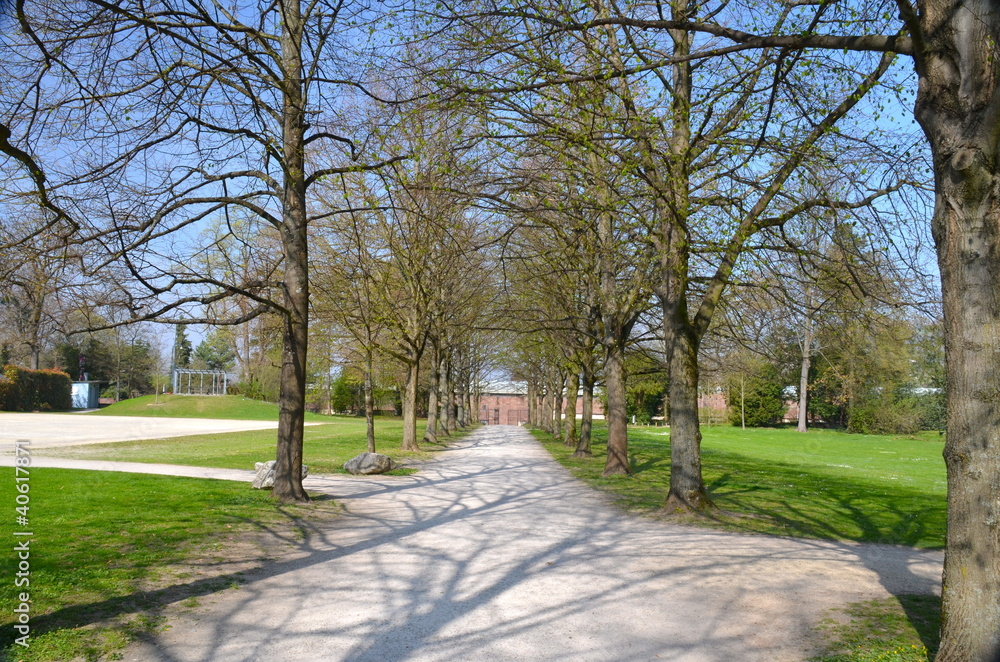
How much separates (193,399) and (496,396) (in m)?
44.6

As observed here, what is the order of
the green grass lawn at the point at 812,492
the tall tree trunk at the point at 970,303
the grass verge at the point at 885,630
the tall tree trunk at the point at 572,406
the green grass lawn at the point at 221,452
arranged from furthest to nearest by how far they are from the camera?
the tall tree trunk at the point at 572,406
the green grass lawn at the point at 221,452
the green grass lawn at the point at 812,492
the grass verge at the point at 885,630
the tall tree trunk at the point at 970,303

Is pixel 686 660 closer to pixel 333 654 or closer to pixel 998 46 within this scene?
pixel 333 654

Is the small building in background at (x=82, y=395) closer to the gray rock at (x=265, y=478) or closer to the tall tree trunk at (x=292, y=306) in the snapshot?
the gray rock at (x=265, y=478)

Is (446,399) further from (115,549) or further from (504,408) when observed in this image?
(504,408)

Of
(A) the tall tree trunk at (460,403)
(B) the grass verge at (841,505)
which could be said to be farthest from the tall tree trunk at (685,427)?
(A) the tall tree trunk at (460,403)

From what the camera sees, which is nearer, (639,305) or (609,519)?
(609,519)

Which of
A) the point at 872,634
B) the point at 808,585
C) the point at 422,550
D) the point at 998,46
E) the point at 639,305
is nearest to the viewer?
the point at 998,46

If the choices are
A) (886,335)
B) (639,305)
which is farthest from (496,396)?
(886,335)

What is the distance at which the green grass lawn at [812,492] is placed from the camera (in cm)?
1038

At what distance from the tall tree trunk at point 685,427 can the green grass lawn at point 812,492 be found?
1.99 feet

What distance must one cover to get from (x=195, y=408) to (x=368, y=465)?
44192 mm

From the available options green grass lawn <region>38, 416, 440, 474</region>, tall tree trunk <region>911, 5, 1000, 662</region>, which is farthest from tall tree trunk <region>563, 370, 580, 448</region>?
tall tree trunk <region>911, 5, 1000, 662</region>

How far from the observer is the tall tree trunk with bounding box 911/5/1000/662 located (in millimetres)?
4258

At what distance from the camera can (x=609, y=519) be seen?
1046cm
